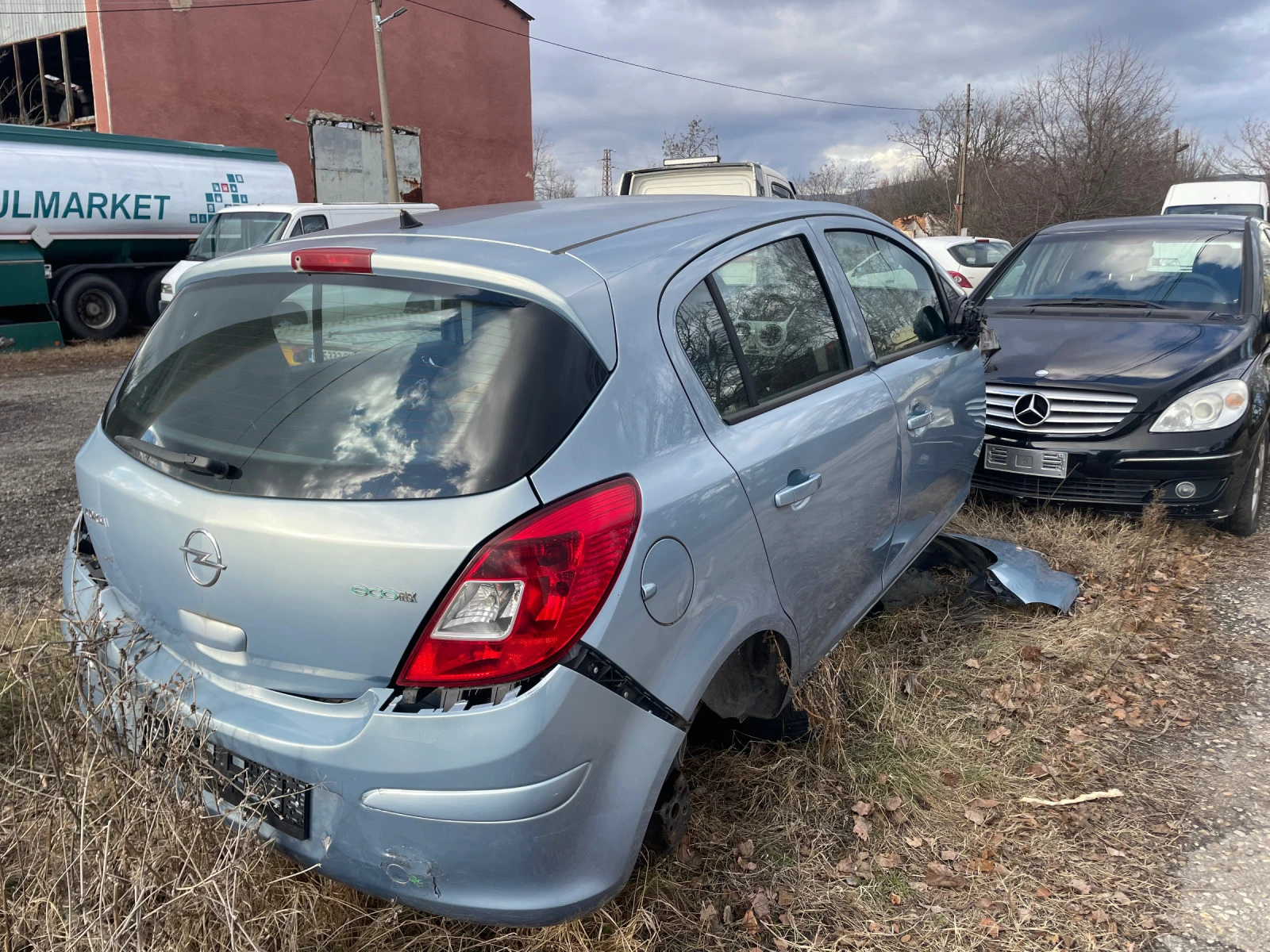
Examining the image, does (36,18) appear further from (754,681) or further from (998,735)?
(998,735)

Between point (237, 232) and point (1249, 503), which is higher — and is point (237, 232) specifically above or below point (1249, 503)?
above

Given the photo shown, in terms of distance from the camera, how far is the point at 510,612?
1.69 metres

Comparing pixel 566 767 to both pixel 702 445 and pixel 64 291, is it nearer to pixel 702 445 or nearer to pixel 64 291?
pixel 702 445

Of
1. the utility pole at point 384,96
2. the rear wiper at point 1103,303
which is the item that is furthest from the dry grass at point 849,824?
the utility pole at point 384,96

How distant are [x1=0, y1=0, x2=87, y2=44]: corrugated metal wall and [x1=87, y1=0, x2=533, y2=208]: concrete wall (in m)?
1.94

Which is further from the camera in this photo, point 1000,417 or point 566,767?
point 1000,417

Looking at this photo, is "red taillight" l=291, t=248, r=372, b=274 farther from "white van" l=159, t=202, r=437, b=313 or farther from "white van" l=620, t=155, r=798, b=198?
"white van" l=159, t=202, r=437, b=313

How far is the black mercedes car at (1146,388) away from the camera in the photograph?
4.61 meters

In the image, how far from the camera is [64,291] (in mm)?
13797

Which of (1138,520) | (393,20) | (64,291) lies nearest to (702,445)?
(1138,520)

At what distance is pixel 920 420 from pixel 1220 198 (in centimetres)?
2355

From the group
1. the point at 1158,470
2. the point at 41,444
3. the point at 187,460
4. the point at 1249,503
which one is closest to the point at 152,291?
the point at 41,444

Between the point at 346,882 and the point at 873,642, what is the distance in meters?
2.42

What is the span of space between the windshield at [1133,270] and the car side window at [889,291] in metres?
2.38
